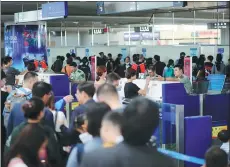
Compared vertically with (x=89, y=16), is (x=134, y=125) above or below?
below

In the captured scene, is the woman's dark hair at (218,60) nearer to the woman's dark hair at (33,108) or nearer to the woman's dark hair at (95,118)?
the woman's dark hair at (33,108)

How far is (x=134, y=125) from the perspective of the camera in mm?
2695

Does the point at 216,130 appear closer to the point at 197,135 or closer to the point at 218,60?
the point at 197,135

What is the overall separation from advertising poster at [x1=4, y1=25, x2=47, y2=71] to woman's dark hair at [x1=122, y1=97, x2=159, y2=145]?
1585cm

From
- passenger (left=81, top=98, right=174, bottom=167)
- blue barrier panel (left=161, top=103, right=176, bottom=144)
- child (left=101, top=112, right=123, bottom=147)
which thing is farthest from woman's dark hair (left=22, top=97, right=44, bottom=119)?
blue barrier panel (left=161, top=103, right=176, bottom=144)

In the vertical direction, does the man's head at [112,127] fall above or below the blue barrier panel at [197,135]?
above

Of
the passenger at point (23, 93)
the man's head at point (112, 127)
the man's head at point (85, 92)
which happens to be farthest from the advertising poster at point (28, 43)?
the man's head at point (112, 127)

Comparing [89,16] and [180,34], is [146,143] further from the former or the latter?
[180,34]

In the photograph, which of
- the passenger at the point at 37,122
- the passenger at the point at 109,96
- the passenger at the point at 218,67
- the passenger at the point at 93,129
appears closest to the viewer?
the passenger at the point at 93,129

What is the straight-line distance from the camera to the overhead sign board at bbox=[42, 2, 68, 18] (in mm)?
13430

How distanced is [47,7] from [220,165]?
10820 millimetres

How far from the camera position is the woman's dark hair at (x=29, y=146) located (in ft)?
11.0

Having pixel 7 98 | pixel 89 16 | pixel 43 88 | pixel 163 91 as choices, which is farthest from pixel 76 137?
pixel 89 16

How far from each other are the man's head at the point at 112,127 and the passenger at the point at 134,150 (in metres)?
0.17
